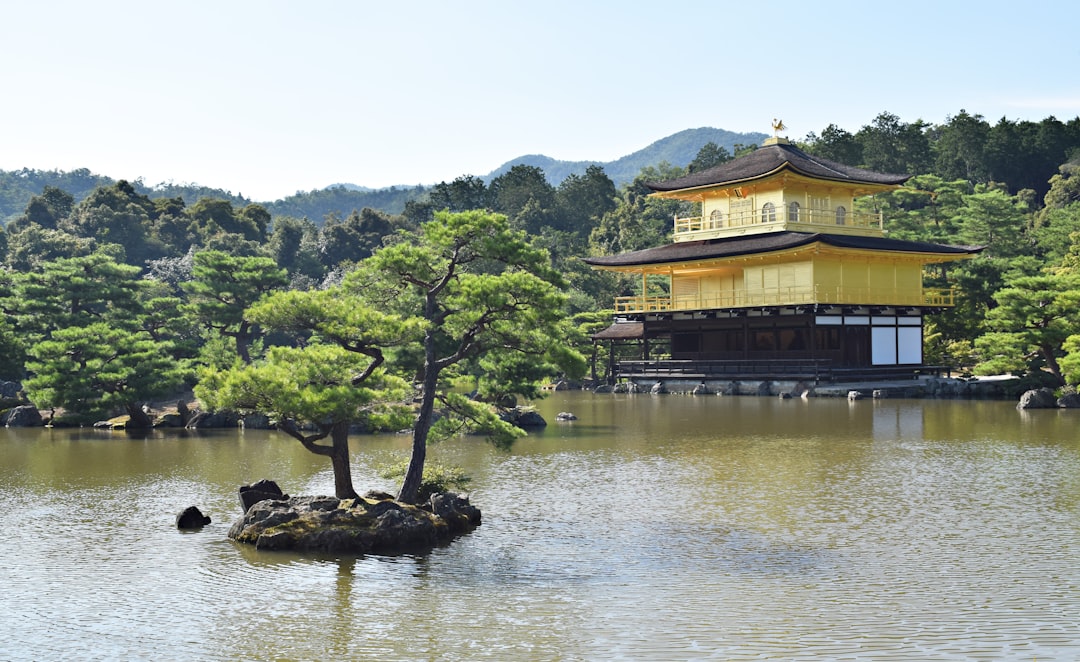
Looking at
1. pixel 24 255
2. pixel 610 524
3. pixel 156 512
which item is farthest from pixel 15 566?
pixel 24 255

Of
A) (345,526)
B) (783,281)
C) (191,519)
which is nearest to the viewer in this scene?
(345,526)

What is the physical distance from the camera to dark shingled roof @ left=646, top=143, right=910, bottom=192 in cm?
4869

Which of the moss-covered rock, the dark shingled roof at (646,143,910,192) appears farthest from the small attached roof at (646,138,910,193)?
the moss-covered rock

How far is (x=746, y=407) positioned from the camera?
38.5 metres

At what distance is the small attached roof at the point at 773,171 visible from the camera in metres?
48.6

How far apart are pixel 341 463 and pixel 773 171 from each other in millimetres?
34569

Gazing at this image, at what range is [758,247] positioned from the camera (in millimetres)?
46375

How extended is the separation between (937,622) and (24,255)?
62785mm

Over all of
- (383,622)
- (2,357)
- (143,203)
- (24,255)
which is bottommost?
(383,622)

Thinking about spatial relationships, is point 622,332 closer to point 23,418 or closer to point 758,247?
point 758,247

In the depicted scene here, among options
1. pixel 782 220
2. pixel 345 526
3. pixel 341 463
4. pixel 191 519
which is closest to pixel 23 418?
pixel 191 519

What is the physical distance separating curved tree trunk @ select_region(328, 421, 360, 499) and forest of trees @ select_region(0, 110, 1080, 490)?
1003mm

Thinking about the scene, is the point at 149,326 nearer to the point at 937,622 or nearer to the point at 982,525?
the point at 982,525

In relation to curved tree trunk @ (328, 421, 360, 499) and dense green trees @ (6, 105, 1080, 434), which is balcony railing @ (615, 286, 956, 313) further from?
curved tree trunk @ (328, 421, 360, 499)
